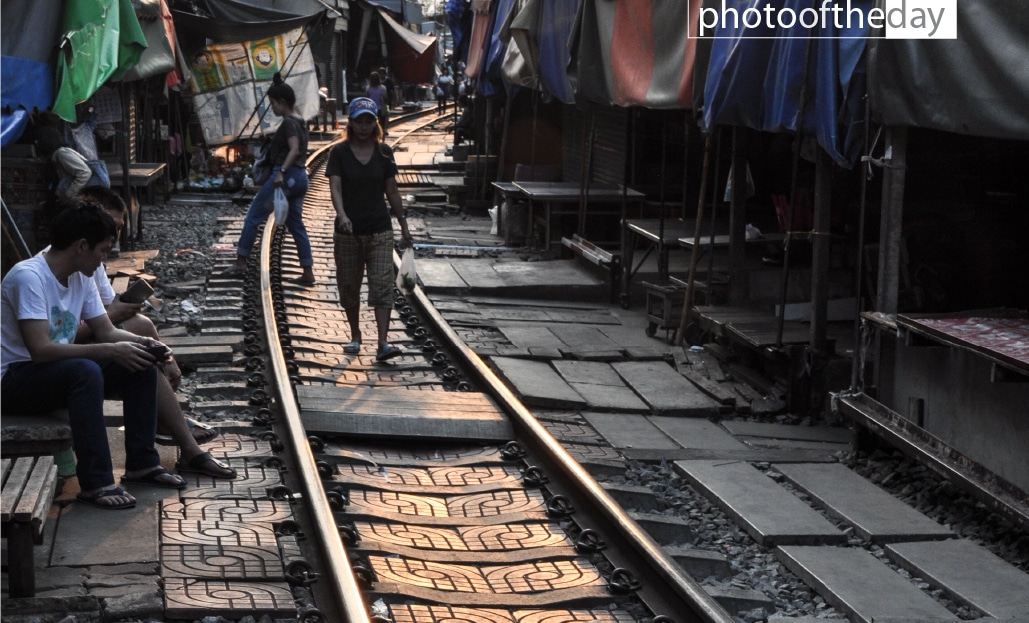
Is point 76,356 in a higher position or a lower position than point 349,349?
higher

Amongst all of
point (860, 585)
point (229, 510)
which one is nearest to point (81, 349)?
point (229, 510)

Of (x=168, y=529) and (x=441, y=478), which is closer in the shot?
(x=168, y=529)

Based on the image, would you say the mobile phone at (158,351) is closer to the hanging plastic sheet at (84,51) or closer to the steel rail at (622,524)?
the steel rail at (622,524)

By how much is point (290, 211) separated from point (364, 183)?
3815 millimetres

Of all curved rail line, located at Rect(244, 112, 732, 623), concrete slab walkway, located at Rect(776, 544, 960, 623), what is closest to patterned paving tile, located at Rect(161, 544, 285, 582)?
curved rail line, located at Rect(244, 112, 732, 623)

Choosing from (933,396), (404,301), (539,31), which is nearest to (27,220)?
(404,301)

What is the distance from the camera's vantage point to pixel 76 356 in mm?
5684

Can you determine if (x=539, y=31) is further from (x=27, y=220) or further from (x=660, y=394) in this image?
(x=660, y=394)

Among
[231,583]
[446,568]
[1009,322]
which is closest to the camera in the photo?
[231,583]

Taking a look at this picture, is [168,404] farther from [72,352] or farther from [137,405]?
[72,352]

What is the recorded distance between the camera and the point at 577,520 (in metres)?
6.20

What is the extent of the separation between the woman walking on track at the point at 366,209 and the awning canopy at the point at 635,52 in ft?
8.32

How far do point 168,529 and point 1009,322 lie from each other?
4622 mm

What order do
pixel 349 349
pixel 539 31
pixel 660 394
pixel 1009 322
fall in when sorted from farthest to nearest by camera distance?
pixel 539 31 < pixel 349 349 < pixel 660 394 < pixel 1009 322
